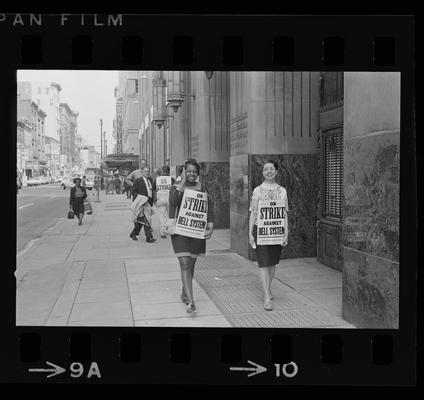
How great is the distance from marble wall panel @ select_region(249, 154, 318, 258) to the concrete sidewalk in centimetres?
31

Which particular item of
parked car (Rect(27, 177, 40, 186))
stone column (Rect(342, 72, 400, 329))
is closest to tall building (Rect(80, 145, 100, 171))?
parked car (Rect(27, 177, 40, 186))

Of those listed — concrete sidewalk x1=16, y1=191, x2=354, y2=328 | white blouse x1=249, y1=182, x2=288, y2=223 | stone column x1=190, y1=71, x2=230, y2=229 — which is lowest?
concrete sidewalk x1=16, y1=191, x2=354, y2=328

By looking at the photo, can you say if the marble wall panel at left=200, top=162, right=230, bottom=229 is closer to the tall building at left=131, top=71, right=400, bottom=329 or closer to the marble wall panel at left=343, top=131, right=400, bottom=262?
the tall building at left=131, top=71, right=400, bottom=329

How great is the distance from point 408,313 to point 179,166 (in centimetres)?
1323

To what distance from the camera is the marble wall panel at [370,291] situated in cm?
520

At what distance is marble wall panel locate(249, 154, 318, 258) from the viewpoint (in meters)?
9.38

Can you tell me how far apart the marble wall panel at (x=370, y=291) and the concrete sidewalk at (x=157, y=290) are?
11.2 inches

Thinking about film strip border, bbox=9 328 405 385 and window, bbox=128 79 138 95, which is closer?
film strip border, bbox=9 328 405 385

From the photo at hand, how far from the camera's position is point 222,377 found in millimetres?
4738

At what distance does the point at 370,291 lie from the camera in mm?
5562

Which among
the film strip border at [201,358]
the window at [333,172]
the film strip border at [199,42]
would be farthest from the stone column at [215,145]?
the film strip border at [201,358]

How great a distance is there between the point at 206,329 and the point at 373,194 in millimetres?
2202

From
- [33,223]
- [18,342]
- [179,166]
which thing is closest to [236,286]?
[18,342]

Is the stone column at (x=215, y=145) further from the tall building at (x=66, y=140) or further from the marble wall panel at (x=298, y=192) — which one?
the tall building at (x=66, y=140)
